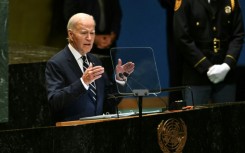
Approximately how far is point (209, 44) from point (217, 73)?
0.25 m

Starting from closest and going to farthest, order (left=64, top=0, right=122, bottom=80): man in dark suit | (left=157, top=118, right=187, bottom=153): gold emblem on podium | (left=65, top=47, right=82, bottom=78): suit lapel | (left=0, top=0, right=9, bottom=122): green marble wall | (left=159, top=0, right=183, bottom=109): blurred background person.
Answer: (left=0, top=0, right=9, bottom=122): green marble wall
(left=157, top=118, right=187, bottom=153): gold emblem on podium
(left=65, top=47, right=82, bottom=78): suit lapel
(left=64, top=0, right=122, bottom=80): man in dark suit
(left=159, top=0, right=183, bottom=109): blurred background person

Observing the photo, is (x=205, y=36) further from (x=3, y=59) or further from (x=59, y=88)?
(x=3, y=59)

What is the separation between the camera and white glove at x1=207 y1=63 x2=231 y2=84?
578 cm

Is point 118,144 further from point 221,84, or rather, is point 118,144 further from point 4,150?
point 221,84

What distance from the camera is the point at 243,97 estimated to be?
23.1 ft

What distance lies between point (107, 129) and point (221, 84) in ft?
6.29

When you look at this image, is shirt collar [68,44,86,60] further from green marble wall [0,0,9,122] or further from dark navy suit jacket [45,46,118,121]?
green marble wall [0,0,9,122]

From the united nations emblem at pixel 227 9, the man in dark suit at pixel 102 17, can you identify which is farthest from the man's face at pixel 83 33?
the man in dark suit at pixel 102 17

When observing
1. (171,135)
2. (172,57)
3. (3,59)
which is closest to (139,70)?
(171,135)

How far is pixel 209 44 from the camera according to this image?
5902mm

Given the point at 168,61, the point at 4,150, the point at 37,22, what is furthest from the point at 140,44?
the point at 4,150

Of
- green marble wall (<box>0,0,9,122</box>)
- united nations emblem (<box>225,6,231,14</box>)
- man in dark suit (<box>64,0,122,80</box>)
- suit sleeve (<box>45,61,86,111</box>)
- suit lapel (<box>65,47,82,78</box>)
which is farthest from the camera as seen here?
man in dark suit (<box>64,0,122,80</box>)

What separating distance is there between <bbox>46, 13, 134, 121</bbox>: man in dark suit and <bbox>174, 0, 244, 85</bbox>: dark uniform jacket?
42.5 inches

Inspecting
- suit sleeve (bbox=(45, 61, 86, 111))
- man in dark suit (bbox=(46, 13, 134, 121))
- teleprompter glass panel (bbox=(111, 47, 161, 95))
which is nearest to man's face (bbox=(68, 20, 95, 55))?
man in dark suit (bbox=(46, 13, 134, 121))
